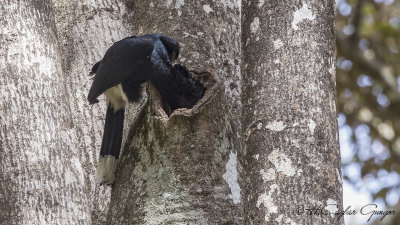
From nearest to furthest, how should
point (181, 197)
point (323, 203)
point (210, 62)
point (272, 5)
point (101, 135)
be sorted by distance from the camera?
point (323, 203), point (181, 197), point (272, 5), point (210, 62), point (101, 135)

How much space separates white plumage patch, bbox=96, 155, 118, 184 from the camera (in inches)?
115

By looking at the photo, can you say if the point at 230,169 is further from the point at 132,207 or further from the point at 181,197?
the point at 132,207

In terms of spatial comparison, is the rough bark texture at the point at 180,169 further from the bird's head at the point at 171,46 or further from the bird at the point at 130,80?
the bird's head at the point at 171,46

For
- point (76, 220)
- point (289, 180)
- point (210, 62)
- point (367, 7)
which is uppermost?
point (367, 7)

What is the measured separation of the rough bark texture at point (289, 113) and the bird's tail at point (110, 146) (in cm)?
74

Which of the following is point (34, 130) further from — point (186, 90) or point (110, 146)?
point (186, 90)

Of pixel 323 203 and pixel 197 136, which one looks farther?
pixel 197 136

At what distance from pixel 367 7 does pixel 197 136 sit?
506 centimetres

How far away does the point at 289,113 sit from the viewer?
8.06 ft

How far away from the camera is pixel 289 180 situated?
7.72ft

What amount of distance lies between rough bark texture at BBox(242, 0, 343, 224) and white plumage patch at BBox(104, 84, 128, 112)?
1159 mm

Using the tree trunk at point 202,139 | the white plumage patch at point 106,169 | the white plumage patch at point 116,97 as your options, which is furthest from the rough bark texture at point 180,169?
the white plumage patch at point 116,97

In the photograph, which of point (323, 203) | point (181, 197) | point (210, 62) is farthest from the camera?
point (210, 62)

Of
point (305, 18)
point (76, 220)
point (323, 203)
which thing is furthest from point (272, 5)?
point (76, 220)
